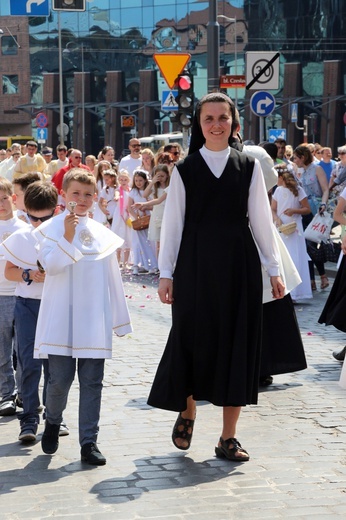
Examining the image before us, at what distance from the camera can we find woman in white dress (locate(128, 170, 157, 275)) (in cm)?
2066

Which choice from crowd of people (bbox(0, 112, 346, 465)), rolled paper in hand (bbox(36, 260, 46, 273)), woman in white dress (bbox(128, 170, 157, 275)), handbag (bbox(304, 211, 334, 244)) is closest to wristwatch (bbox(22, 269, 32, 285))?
rolled paper in hand (bbox(36, 260, 46, 273))

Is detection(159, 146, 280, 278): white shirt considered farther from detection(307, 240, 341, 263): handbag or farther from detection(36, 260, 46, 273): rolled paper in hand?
detection(307, 240, 341, 263): handbag

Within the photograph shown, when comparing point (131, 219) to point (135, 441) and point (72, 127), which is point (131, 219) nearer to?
point (135, 441)

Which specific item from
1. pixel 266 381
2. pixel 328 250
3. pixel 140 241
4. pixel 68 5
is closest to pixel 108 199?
pixel 140 241

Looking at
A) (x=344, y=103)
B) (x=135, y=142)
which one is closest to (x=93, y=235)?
(x=135, y=142)

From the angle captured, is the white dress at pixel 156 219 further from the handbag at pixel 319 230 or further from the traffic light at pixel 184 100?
the traffic light at pixel 184 100

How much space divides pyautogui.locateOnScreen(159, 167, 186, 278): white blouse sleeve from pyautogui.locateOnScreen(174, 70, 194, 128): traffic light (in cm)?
1630

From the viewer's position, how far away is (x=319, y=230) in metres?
16.3

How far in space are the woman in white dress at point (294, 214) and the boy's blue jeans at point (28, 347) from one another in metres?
7.66

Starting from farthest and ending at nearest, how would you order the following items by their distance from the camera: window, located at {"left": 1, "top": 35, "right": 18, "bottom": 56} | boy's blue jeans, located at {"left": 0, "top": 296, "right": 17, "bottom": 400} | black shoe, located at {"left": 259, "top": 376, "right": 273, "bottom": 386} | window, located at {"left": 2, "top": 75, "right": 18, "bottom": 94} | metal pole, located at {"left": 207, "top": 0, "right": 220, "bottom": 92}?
window, located at {"left": 2, "top": 75, "right": 18, "bottom": 94}, window, located at {"left": 1, "top": 35, "right": 18, "bottom": 56}, metal pole, located at {"left": 207, "top": 0, "right": 220, "bottom": 92}, black shoe, located at {"left": 259, "top": 376, "right": 273, "bottom": 386}, boy's blue jeans, located at {"left": 0, "top": 296, "right": 17, "bottom": 400}

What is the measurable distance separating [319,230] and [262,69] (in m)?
5.72

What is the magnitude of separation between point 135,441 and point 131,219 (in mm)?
14386

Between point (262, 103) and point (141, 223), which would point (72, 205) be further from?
point (262, 103)

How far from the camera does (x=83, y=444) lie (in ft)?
21.9
